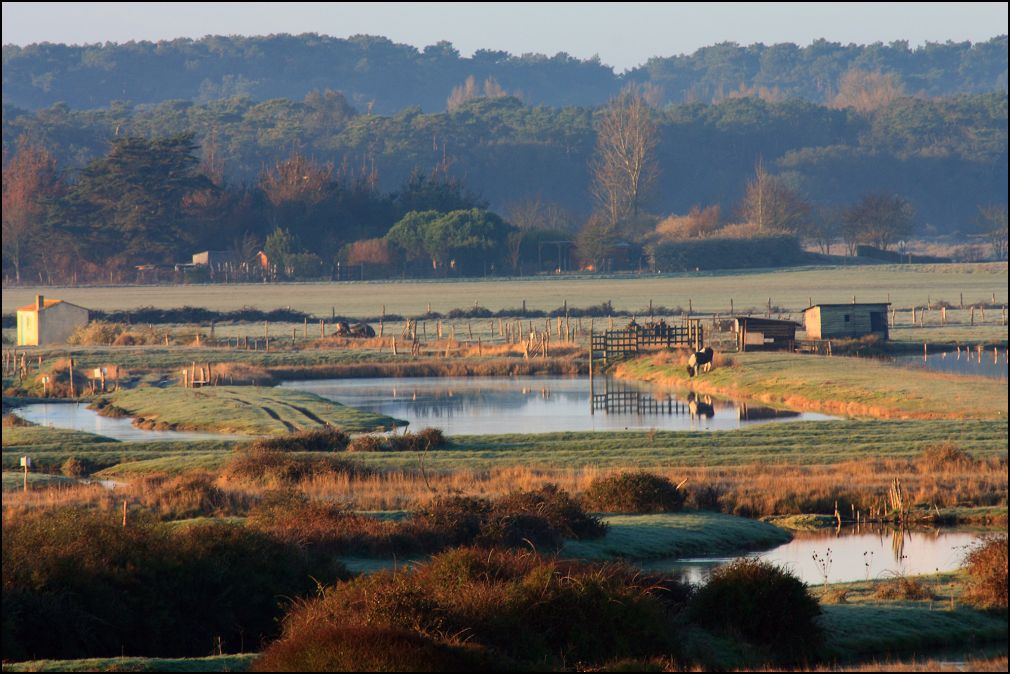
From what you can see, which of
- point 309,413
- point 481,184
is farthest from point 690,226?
point 309,413

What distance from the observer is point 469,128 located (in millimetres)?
179500

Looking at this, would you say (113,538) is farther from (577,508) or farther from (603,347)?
(603,347)

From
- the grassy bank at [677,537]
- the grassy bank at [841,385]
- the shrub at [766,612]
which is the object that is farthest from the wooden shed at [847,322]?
the shrub at [766,612]

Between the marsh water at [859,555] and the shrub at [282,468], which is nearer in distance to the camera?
the marsh water at [859,555]

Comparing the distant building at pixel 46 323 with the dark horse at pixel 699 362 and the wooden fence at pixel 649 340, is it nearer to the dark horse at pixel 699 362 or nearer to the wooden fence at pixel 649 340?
the wooden fence at pixel 649 340

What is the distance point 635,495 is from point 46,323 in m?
56.1

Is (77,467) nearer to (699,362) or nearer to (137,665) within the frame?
(137,665)

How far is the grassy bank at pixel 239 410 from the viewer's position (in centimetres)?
4612

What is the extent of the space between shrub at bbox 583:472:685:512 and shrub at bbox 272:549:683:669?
36.6 feet

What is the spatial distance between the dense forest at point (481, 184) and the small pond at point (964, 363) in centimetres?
6156

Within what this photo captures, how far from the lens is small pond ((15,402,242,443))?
44.8 metres

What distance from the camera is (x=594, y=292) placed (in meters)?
109

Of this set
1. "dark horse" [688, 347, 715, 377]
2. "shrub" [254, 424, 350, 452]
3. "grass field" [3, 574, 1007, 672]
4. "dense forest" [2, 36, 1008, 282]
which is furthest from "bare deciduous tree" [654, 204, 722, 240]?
"grass field" [3, 574, 1007, 672]

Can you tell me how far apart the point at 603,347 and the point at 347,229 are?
63509 millimetres
